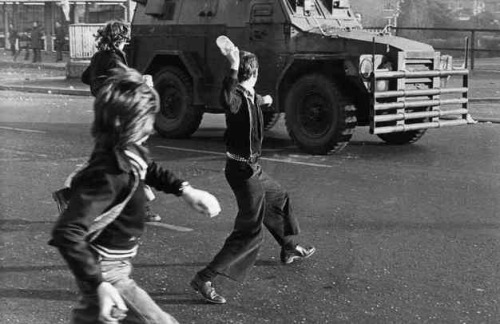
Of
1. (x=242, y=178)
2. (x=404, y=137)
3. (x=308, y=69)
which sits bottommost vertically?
(x=404, y=137)

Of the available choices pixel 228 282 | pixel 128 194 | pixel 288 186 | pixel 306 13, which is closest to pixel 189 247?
pixel 228 282

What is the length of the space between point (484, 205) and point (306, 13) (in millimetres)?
4676

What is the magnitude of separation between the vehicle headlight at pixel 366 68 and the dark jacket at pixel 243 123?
5324 mm

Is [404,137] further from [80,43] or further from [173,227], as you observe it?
[80,43]

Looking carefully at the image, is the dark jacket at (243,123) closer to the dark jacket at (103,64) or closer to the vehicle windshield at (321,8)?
the dark jacket at (103,64)

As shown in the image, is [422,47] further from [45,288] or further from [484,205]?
[45,288]

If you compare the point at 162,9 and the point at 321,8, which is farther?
the point at 162,9

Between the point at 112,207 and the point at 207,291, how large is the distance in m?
2.20

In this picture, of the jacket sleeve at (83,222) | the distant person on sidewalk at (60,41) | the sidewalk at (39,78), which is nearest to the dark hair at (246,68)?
the jacket sleeve at (83,222)

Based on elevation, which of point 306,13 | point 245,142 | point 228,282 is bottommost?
point 228,282

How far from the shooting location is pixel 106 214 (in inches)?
120

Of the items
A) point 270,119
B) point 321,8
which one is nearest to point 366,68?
point 321,8

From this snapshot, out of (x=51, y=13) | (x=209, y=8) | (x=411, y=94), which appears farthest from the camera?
(x=51, y=13)

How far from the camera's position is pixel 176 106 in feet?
42.2
